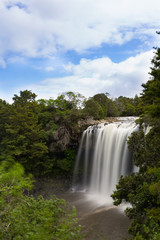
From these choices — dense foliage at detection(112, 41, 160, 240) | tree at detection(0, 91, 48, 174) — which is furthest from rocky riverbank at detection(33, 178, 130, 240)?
tree at detection(0, 91, 48, 174)

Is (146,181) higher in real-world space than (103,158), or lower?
higher

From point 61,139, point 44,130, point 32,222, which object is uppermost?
point 44,130

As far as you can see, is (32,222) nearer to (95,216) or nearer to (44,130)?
(95,216)

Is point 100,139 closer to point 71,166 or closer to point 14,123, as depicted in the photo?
point 71,166

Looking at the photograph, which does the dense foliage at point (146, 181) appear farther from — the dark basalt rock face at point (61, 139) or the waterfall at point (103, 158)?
the dark basalt rock face at point (61, 139)

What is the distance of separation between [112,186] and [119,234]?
308 inches

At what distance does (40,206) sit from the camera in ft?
13.6

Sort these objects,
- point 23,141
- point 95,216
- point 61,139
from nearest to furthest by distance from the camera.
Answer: point 95,216 → point 23,141 → point 61,139

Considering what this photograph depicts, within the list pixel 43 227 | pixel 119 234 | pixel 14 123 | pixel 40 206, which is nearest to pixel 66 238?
pixel 43 227

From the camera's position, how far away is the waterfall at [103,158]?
17.5 metres

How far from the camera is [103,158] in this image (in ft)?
64.0

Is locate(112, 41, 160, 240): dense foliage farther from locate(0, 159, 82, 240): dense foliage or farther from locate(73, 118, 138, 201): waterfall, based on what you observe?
locate(73, 118, 138, 201): waterfall

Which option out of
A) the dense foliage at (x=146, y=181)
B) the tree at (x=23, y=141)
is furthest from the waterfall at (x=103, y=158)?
the dense foliage at (x=146, y=181)

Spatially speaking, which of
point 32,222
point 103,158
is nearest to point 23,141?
point 103,158
